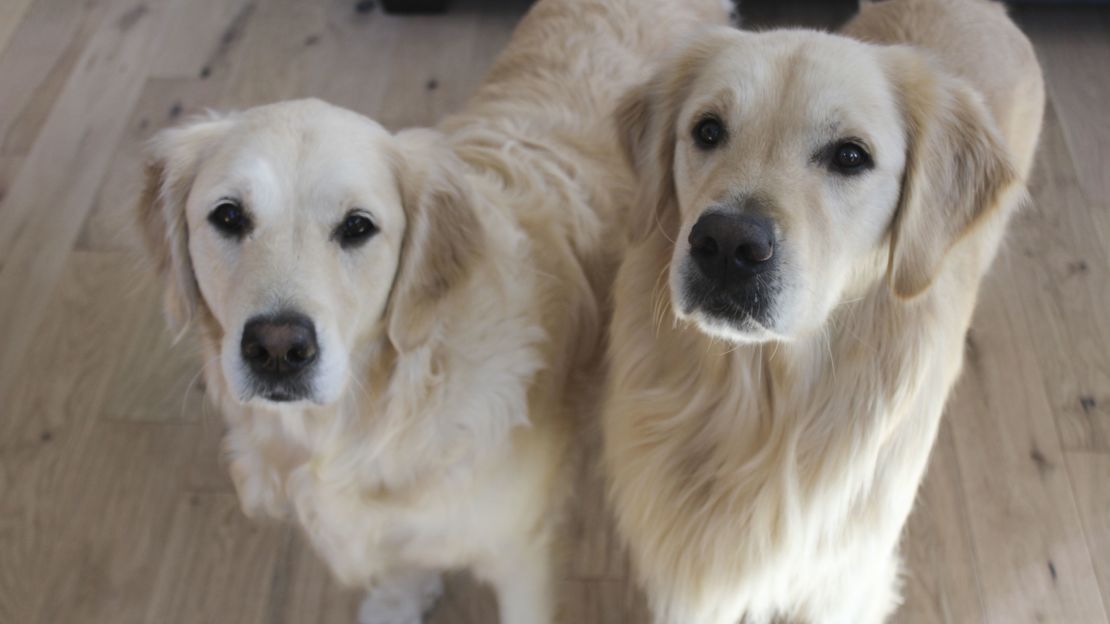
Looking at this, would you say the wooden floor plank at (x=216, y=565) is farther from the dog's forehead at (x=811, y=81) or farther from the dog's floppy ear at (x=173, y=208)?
the dog's forehead at (x=811, y=81)

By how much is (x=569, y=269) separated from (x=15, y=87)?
212 cm

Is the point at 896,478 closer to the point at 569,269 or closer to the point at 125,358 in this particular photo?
the point at 569,269

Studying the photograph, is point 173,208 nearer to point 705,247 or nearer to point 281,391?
point 281,391

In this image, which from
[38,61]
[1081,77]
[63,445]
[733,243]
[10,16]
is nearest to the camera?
[733,243]

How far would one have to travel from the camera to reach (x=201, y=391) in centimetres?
214

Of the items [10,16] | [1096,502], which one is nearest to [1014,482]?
[1096,502]

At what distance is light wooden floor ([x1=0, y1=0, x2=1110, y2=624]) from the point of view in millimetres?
1838

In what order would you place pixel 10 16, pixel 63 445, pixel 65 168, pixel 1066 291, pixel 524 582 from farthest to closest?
pixel 10 16 → pixel 65 168 → pixel 1066 291 → pixel 63 445 → pixel 524 582

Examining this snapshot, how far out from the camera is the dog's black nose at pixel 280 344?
3.88 ft

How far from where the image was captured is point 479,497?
57.5 inches

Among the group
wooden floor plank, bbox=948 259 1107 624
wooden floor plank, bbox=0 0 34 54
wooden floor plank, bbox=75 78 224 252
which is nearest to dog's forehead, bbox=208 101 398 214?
wooden floor plank, bbox=75 78 224 252

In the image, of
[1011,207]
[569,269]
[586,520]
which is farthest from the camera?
[586,520]

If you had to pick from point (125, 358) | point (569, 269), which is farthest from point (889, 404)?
point (125, 358)

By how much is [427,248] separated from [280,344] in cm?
27
